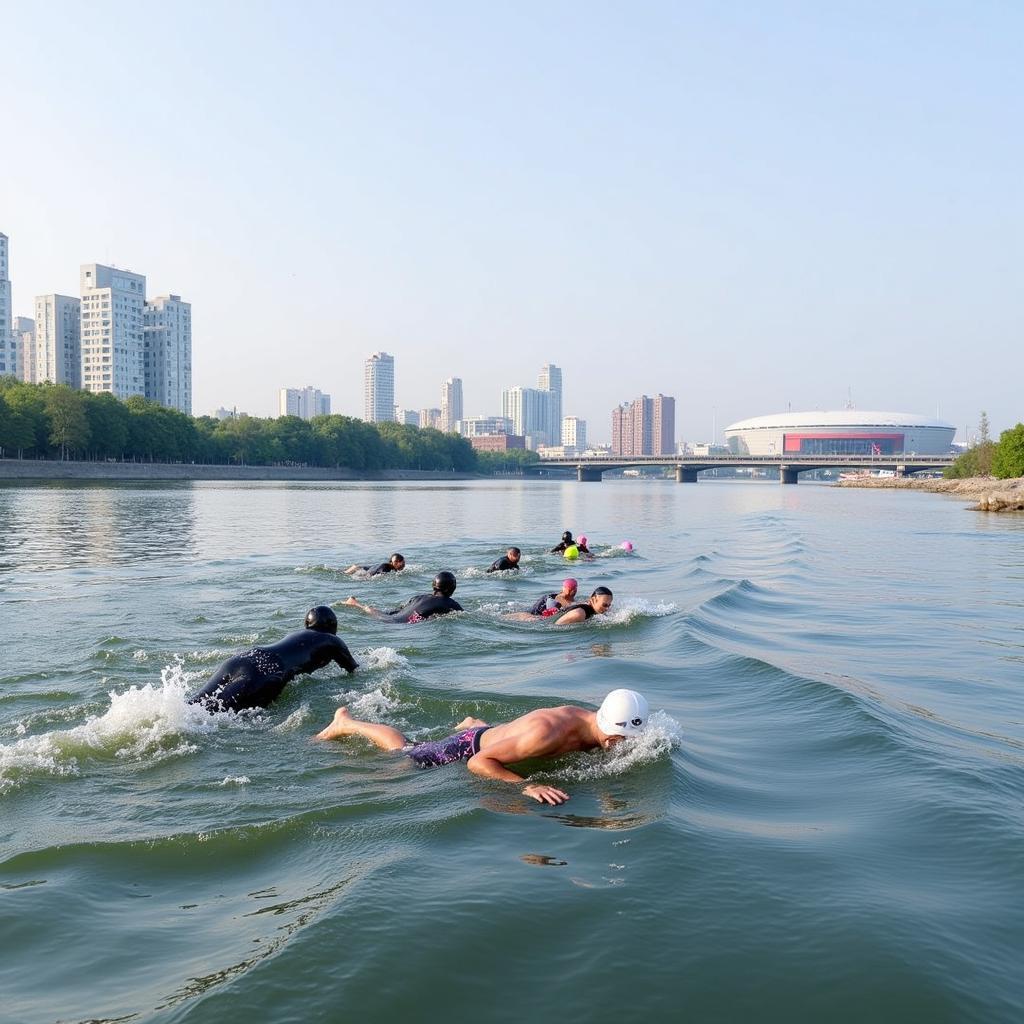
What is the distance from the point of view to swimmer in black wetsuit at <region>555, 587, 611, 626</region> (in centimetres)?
1689

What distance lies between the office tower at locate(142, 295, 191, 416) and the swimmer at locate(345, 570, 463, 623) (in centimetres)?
19081

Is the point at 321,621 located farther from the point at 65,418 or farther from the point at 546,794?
the point at 65,418

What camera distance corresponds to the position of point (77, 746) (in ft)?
29.2

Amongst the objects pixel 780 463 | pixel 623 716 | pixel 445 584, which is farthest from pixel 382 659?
pixel 780 463

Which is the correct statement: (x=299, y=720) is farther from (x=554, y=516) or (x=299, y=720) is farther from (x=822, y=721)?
(x=554, y=516)

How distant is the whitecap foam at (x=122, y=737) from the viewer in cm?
838

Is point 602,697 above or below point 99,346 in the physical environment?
below

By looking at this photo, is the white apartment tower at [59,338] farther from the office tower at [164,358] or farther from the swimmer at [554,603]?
the swimmer at [554,603]

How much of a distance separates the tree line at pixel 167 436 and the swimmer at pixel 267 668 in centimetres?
9138

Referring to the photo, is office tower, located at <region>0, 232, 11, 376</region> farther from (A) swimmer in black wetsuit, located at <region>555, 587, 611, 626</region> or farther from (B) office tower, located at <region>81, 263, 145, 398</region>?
(A) swimmer in black wetsuit, located at <region>555, 587, 611, 626</region>

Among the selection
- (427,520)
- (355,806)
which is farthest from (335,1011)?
(427,520)

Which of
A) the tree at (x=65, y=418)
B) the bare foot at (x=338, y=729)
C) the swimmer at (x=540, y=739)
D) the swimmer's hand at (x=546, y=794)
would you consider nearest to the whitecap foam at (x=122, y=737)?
the bare foot at (x=338, y=729)

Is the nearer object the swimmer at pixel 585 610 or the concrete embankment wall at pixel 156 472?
the swimmer at pixel 585 610

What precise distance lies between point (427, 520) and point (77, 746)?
4252 centimetres
